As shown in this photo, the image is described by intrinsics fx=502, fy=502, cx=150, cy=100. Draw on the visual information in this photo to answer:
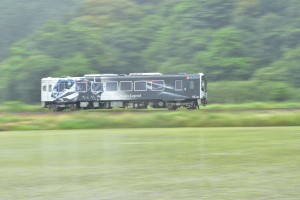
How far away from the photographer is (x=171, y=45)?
5075cm

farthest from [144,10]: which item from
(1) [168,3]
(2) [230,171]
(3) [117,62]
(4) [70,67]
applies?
(2) [230,171]

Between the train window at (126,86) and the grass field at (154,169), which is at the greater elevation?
the train window at (126,86)

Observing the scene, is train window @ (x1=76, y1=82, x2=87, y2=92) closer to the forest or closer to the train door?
the train door

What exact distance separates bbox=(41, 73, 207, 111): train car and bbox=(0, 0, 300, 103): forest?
9840mm

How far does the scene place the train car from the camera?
28234mm

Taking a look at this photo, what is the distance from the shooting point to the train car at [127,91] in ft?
92.6

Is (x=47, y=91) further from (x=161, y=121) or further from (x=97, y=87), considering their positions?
(x=161, y=121)

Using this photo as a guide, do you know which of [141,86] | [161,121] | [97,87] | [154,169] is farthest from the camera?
[97,87]

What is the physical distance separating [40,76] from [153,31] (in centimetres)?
1849

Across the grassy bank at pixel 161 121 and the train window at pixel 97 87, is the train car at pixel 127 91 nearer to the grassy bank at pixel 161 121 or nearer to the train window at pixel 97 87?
the train window at pixel 97 87

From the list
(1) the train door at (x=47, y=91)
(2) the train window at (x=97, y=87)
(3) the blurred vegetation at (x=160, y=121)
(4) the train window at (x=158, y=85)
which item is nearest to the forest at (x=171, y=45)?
(4) the train window at (x=158, y=85)

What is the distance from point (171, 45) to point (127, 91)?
→ 22815 mm

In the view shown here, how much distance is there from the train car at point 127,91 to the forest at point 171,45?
9.84m

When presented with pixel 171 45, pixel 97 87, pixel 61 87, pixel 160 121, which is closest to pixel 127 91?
pixel 97 87
